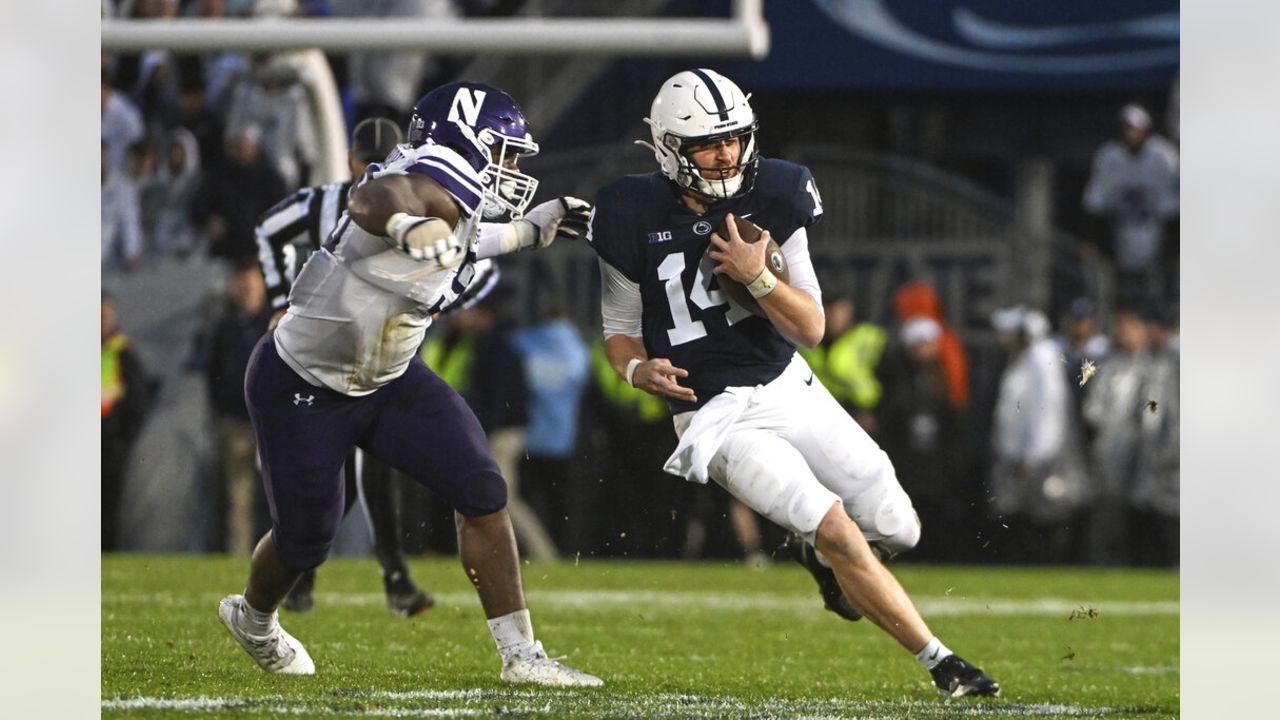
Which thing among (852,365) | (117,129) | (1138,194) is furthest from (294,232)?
(1138,194)

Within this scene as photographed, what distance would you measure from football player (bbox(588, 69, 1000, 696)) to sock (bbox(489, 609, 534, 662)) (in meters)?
0.54

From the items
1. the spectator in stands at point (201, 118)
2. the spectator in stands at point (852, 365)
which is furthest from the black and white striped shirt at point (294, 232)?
the spectator in stands at point (852, 365)

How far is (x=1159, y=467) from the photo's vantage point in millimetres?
10711

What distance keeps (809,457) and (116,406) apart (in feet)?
17.4

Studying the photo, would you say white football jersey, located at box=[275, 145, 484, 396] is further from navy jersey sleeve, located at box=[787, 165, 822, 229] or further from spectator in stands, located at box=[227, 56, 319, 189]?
spectator in stands, located at box=[227, 56, 319, 189]

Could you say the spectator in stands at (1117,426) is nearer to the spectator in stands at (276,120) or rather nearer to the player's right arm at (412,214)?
the spectator in stands at (276,120)

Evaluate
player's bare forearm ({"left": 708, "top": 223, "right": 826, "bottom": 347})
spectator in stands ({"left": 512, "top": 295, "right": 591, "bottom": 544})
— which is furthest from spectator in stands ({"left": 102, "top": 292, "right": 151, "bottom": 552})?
player's bare forearm ({"left": 708, "top": 223, "right": 826, "bottom": 347})

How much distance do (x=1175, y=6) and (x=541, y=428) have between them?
5.34m

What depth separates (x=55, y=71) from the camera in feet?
15.5

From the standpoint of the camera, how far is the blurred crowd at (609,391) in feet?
30.2

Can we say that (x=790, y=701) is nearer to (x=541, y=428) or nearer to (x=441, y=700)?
(x=441, y=700)

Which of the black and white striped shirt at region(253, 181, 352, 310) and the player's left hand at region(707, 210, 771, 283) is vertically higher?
the black and white striped shirt at region(253, 181, 352, 310)

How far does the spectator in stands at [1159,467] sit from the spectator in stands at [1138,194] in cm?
86

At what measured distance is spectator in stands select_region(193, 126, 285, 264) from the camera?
9.39m
